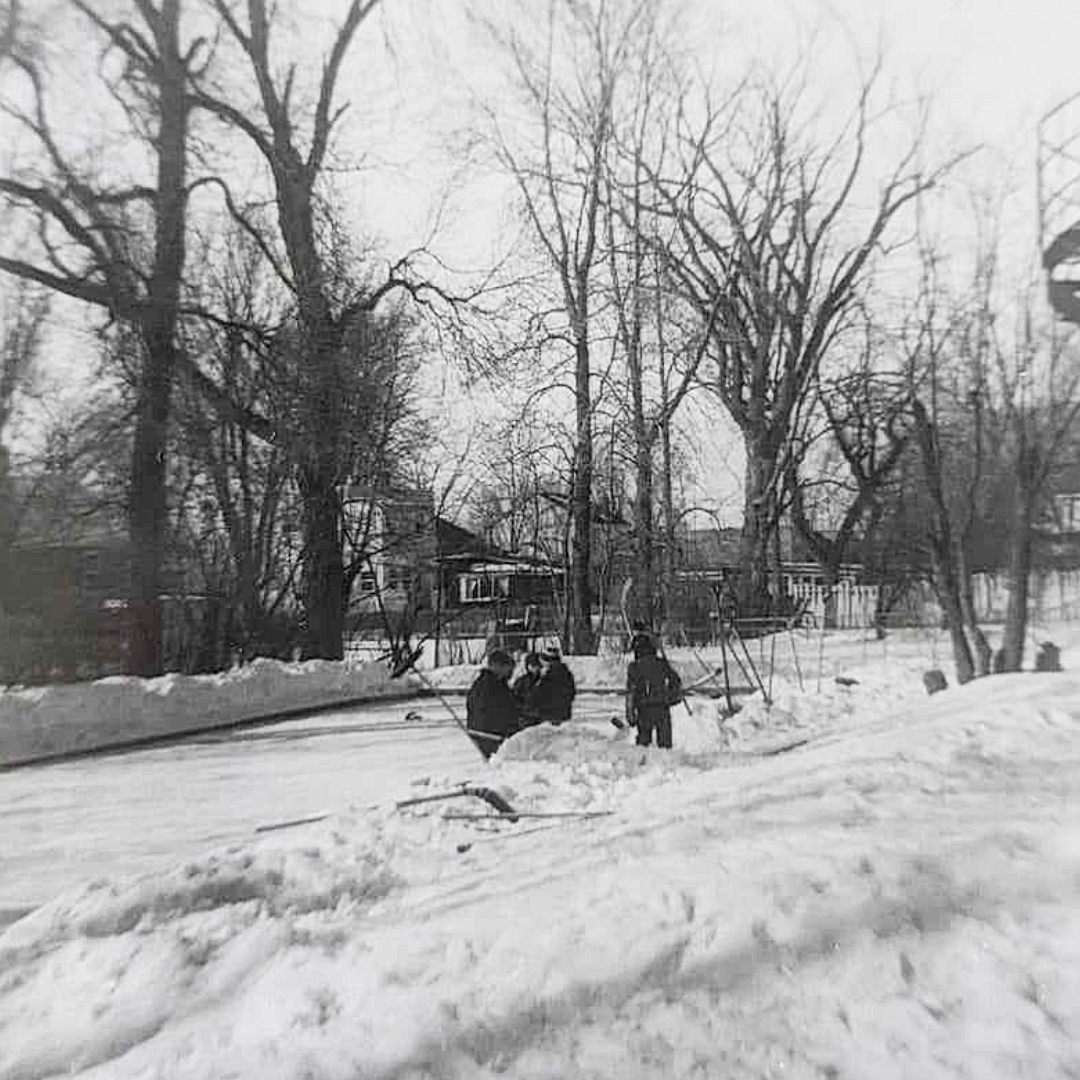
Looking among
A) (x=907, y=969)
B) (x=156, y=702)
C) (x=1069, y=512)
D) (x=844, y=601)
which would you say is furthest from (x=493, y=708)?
(x=907, y=969)

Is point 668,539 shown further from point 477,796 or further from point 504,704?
point 477,796

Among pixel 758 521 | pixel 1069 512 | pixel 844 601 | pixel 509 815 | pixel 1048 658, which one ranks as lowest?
pixel 509 815

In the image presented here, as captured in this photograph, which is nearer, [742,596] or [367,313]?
[367,313]

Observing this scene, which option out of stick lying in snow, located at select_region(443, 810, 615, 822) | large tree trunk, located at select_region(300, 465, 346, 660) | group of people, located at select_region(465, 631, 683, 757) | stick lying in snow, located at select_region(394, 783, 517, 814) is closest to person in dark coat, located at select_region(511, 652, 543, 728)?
group of people, located at select_region(465, 631, 683, 757)

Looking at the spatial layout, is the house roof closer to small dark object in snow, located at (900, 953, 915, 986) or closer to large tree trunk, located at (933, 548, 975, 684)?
large tree trunk, located at (933, 548, 975, 684)

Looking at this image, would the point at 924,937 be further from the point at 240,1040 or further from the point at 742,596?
the point at 742,596

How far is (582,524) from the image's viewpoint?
592 centimetres

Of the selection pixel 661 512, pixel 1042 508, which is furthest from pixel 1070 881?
pixel 661 512

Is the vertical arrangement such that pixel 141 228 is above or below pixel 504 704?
above

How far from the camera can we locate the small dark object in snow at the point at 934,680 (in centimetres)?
490

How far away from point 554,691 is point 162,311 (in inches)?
124

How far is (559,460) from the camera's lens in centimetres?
530

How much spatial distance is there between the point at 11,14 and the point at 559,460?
3.12m

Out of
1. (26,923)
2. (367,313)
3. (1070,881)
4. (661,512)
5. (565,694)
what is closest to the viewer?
(1070,881)
